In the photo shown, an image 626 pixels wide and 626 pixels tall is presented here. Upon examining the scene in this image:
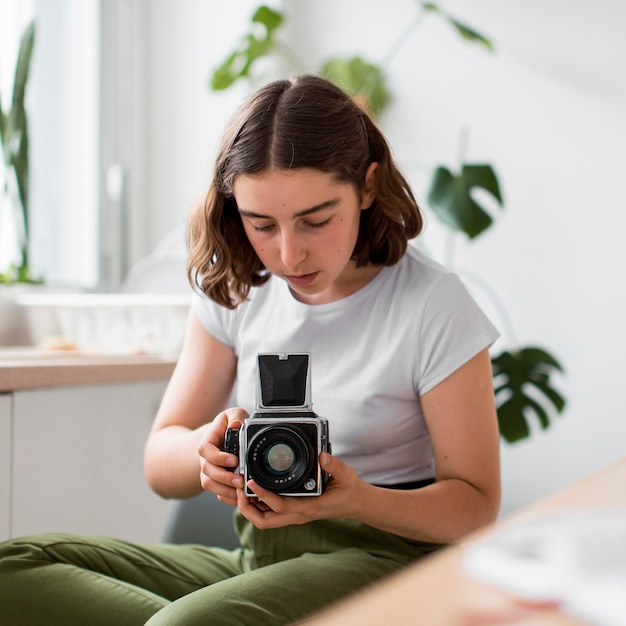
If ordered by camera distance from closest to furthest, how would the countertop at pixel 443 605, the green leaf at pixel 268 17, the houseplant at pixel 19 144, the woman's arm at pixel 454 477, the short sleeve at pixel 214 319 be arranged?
the countertop at pixel 443 605
the woman's arm at pixel 454 477
the short sleeve at pixel 214 319
the houseplant at pixel 19 144
the green leaf at pixel 268 17

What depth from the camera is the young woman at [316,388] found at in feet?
3.29

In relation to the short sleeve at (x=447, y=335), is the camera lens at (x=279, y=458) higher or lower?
lower

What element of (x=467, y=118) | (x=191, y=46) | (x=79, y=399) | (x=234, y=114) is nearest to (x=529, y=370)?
(x=467, y=118)

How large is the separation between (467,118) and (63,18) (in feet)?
4.01

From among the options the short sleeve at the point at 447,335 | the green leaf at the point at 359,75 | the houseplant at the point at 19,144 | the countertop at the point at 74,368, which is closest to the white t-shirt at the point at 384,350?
the short sleeve at the point at 447,335

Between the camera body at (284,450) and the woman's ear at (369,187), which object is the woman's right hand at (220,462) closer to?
the camera body at (284,450)

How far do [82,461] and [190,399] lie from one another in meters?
0.37

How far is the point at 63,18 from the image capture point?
8.69ft

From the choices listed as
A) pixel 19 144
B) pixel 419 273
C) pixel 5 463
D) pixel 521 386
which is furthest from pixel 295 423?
pixel 19 144

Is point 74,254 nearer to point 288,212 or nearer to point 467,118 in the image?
point 467,118

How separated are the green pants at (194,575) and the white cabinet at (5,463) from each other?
325 millimetres

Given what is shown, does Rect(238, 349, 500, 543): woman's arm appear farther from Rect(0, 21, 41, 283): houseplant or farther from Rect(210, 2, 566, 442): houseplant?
Rect(0, 21, 41, 283): houseplant

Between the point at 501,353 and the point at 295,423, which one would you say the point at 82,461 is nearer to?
the point at 295,423

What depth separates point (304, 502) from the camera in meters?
0.94
